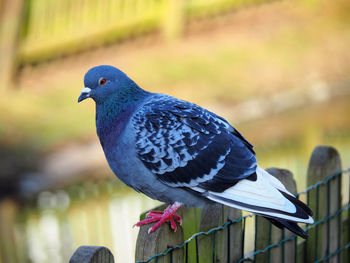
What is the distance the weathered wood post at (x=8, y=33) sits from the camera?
7.61m

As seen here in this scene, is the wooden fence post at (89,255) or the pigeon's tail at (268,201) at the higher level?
the pigeon's tail at (268,201)

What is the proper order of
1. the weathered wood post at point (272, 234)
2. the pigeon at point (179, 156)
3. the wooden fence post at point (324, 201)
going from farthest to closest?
the wooden fence post at point (324, 201)
the weathered wood post at point (272, 234)
the pigeon at point (179, 156)

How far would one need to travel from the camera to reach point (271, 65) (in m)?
8.52

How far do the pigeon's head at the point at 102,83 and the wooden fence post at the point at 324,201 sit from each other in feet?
3.37

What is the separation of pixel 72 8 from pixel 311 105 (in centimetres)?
371

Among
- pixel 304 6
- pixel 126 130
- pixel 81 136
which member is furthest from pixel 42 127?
pixel 304 6

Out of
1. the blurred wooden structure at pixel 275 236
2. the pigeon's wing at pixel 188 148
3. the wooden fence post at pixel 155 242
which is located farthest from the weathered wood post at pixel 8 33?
the wooden fence post at pixel 155 242

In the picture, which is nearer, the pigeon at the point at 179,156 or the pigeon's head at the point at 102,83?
the pigeon at the point at 179,156

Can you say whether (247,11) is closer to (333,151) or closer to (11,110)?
(11,110)

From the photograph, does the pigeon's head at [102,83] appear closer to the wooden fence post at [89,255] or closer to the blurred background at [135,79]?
the wooden fence post at [89,255]

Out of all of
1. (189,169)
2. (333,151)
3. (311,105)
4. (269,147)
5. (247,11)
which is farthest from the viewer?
(247,11)

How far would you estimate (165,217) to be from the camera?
235 centimetres

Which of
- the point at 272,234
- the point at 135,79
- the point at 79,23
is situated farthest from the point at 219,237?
the point at 79,23

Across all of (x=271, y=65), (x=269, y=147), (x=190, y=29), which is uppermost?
(x=190, y=29)
